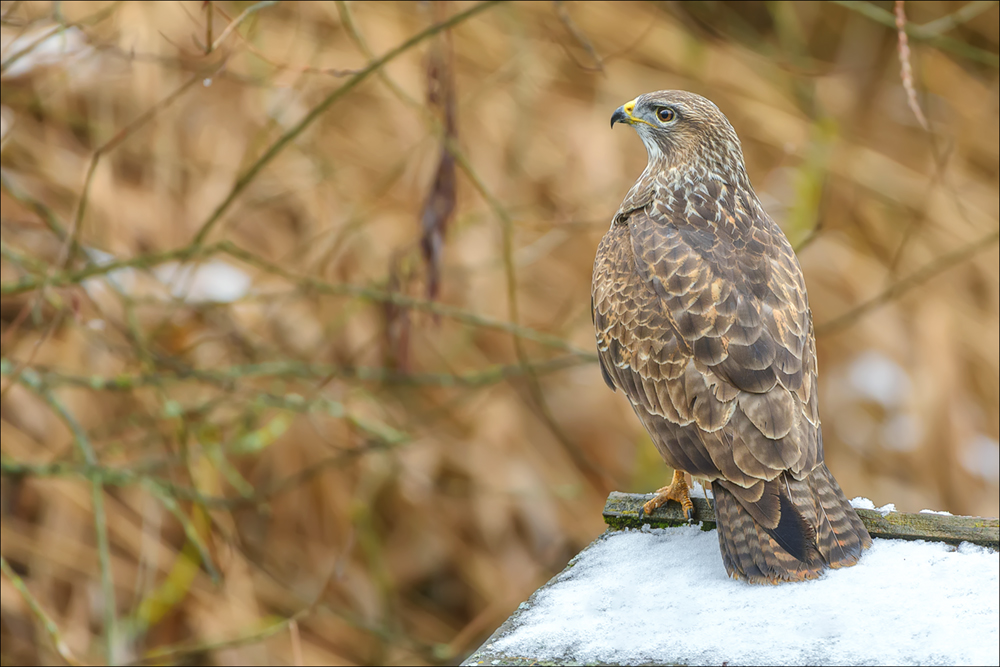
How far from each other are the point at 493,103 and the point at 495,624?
2741 millimetres

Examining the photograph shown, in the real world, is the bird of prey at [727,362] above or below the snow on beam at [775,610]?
above

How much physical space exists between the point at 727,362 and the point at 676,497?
1.12 ft

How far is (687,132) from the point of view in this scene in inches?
126

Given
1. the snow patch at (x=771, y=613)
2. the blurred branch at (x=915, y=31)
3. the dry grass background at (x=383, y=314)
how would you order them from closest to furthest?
the snow patch at (x=771, y=613) < the blurred branch at (x=915, y=31) < the dry grass background at (x=383, y=314)

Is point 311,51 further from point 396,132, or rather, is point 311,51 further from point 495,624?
point 495,624

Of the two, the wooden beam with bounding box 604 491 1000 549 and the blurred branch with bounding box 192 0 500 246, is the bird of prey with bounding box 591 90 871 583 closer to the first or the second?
the wooden beam with bounding box 604 491 1000 549

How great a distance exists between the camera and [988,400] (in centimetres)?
629

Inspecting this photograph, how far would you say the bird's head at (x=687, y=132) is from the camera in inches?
124

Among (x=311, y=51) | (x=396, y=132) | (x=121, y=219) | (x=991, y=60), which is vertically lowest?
(x=991, y=60)

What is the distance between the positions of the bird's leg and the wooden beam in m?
0.01

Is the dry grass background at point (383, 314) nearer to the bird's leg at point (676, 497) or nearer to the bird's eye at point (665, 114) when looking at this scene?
the bird's eye at point (665, 114)

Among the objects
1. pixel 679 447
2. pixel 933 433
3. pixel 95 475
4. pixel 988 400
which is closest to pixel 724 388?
pixel 679 447

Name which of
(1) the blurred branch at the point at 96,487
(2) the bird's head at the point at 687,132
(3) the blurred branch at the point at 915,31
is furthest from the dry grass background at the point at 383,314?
(2) the bird's head at the point at 687,132

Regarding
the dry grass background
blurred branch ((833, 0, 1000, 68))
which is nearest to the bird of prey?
blurred branch ((833, 0, 1000, 68))
